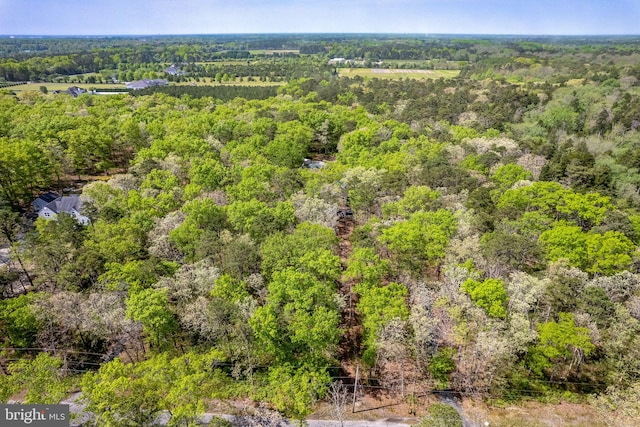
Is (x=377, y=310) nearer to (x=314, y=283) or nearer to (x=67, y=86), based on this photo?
(x=314, y=283)

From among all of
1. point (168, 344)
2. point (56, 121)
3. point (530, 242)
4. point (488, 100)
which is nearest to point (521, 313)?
point (530, 242)

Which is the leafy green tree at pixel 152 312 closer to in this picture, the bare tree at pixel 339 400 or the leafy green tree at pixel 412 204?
the bare tree at pixel 339 400

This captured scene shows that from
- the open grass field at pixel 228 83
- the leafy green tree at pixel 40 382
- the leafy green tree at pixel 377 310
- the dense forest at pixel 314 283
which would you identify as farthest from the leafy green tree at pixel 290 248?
the open grass field at pixel 228 83

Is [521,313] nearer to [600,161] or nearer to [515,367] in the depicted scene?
[515,367]

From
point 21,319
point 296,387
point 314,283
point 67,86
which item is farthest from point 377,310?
point 67,86

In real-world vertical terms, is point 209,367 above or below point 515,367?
above
